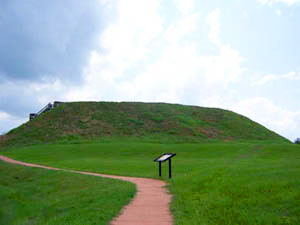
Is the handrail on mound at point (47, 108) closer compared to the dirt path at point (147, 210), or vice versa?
the dirt path at point (147, 210)

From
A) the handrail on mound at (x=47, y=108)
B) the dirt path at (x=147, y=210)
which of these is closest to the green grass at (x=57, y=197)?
the dirt path at (x=147, y=210)

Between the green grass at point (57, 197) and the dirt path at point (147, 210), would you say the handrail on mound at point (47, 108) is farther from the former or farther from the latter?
the dirt path at point (147, 210)

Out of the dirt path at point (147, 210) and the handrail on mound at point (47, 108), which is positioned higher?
the handrail on mound at point (47, 108)

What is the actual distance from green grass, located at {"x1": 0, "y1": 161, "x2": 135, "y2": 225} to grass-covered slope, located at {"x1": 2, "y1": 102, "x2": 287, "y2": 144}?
25.0 metres

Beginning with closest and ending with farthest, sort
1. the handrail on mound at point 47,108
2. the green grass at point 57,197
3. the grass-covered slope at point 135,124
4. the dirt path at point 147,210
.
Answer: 1. the dirt path at point 147,210
2. the green grass at point 57,197
3. the grass-covered slope at point 135,124
4. the handrail on mound at point 47,108

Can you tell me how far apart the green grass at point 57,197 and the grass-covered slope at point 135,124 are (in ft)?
82.0

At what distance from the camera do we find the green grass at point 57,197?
32.4ft

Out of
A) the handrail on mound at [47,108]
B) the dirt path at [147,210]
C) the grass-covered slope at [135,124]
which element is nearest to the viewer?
the dirt path at [147,210]

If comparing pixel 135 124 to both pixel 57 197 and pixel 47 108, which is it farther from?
pixel 57 197

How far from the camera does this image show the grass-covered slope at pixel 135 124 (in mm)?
49562

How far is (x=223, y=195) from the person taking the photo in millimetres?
11180

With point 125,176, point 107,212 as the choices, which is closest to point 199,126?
point 125,176

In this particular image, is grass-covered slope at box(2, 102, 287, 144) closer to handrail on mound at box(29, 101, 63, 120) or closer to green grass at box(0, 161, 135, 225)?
handrail on mound at box(29, 101, 63, 120)

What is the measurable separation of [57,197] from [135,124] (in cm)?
4067
